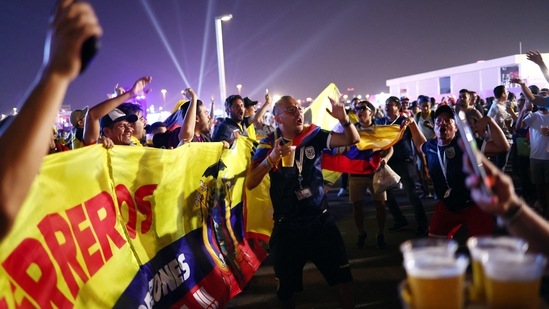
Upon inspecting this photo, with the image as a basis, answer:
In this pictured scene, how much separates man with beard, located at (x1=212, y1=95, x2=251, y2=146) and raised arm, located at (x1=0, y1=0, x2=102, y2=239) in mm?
5676

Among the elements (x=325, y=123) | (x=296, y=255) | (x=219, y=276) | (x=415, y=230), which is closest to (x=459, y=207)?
(x=296, y=255)

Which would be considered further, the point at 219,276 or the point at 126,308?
the point at 219,276

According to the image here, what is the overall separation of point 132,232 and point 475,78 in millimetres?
41020

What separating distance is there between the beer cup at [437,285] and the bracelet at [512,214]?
0.44m

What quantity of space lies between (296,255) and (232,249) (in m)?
1.74

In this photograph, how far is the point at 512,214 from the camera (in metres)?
1.75

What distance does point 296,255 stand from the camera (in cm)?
436

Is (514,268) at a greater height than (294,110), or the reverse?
(294,110)

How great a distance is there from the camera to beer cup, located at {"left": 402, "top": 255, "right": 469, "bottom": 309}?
1.34 m

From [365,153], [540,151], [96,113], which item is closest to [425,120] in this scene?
[540,151]

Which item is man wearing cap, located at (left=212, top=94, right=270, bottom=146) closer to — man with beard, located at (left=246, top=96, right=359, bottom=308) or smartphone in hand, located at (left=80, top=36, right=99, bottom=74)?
man with beard, located at (left=246, top=96, right=359, bottom=308)

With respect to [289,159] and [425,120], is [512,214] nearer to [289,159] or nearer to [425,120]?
[289,159]

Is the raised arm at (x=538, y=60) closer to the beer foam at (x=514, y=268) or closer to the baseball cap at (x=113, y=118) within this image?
the baseball cap at (x=113, y=118)

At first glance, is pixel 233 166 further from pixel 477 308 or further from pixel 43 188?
pixel 477 308
